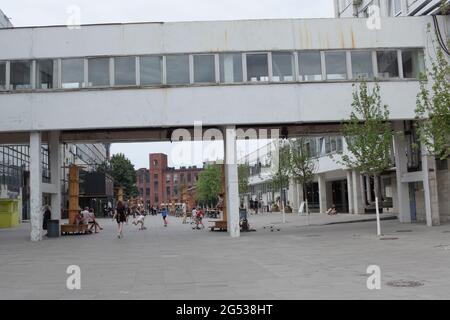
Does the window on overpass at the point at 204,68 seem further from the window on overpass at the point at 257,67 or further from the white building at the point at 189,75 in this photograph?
the window on overpass at the point at 257,67

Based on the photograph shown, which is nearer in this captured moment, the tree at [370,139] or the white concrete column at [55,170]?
the tree at [370,139]

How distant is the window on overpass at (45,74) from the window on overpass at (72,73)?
0.48 meters

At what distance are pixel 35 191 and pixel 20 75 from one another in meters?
5.53

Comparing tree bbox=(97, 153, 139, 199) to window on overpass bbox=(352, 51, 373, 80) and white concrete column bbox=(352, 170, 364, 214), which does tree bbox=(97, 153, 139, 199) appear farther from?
window on overpass bbox=(352, 51, 373, 80)

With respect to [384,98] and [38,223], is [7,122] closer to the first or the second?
[38,223]

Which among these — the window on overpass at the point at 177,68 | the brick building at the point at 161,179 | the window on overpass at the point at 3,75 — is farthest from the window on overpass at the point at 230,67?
the brick building at the point at 161,179

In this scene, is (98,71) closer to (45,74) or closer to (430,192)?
(45,74)

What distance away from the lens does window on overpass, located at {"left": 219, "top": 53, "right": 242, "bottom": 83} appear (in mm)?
24500

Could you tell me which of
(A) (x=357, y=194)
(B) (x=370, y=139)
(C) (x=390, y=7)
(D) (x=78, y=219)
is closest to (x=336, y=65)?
(B) (x=370, y=139)

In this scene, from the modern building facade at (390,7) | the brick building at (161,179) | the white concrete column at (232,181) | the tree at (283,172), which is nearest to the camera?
the white concrete column at (232,181)

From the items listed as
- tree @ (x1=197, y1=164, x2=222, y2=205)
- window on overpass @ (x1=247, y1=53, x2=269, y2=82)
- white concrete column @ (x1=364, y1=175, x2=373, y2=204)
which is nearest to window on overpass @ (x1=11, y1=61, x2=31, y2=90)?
window on overpass @ (x1=247, y1=53, x2=269, y2=82)

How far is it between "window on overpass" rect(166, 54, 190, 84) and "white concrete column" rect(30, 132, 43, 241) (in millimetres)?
6830

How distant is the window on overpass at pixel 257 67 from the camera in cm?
2464

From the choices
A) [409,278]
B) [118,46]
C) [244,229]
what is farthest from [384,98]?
[409,278]
